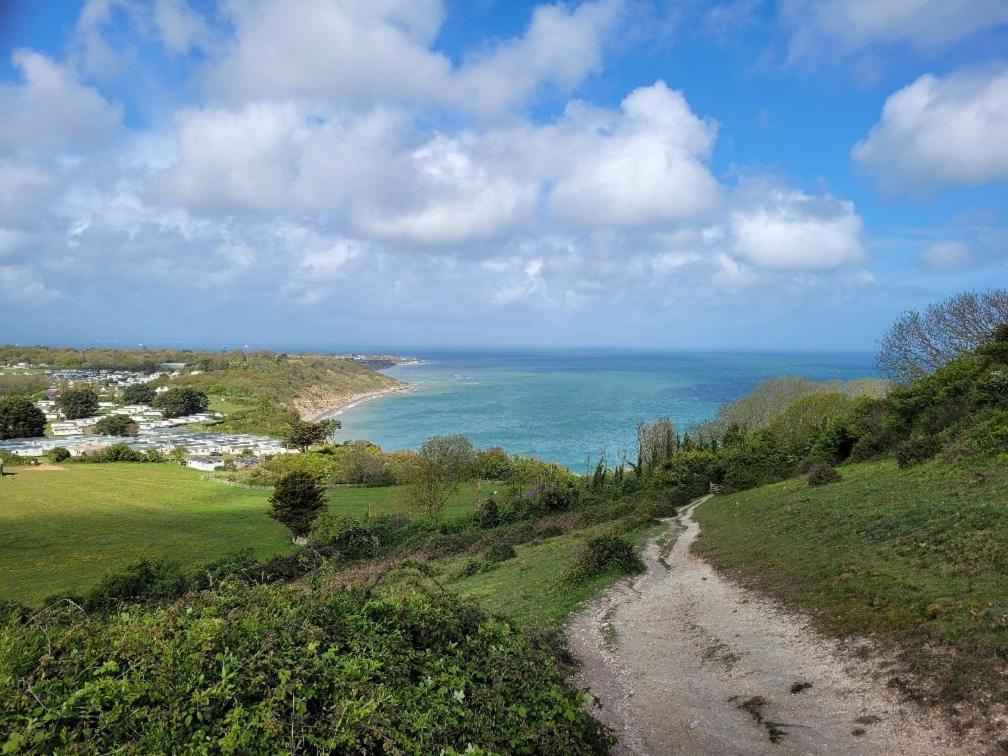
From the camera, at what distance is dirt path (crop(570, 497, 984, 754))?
7.30 metres

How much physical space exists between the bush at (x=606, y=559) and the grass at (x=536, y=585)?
265mm

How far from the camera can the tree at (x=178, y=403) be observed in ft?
451

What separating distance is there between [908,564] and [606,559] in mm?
7958

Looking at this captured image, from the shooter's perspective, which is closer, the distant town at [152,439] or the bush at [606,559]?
the bush at [606,559]

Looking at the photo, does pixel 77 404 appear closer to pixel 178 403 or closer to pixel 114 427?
pixel 178 403

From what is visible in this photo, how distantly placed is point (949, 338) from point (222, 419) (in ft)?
463

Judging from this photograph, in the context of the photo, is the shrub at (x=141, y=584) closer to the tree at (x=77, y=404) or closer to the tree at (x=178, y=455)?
the tree at (x=178, y=455)

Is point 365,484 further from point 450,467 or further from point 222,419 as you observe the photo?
point 222,419

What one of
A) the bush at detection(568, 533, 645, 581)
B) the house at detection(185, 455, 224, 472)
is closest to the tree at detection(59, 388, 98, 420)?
the house at detection(185, 455, 224, 472)

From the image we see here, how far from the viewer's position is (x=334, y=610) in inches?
267

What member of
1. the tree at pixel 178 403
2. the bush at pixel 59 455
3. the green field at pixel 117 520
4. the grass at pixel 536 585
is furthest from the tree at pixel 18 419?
the grass at pixel 536 585

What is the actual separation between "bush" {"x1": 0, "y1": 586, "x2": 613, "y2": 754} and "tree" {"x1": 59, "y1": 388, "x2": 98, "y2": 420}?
499 ft

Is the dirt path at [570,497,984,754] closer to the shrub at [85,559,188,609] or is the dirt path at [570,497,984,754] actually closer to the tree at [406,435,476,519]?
the shrub at [85,559,188,609]

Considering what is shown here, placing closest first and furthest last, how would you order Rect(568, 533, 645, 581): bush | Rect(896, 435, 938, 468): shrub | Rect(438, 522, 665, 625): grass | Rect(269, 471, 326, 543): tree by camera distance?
Rect(438, 522, 665, 625): grass
Rect(568, 533, 645, 581): bush
Rect(896, 435, 938, 468): shrub
Rect(269, 471, 326, 543): tree
